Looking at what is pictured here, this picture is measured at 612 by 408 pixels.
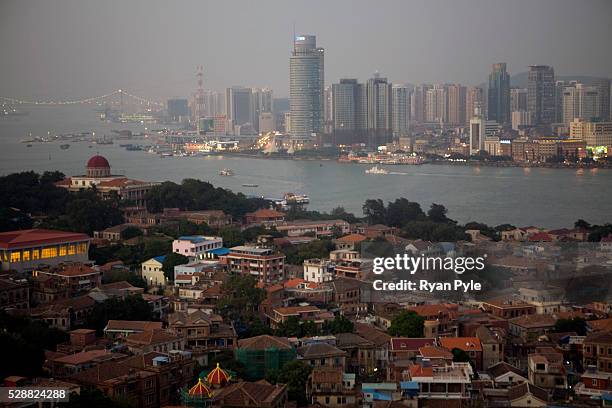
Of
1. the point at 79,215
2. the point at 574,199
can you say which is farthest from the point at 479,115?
the point at 79,215

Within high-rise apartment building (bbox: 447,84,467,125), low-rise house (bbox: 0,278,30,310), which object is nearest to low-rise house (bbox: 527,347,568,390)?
low-rise house (bbox: 0,278,30,310)

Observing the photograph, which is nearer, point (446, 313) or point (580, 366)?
point (580, 366)

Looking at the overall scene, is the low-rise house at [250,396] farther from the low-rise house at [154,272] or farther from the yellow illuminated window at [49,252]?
the yellow illuminated window at [49,252]

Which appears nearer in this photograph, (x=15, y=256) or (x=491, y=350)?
(x=491, y=350)

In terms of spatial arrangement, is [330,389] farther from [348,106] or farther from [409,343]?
[348,106]

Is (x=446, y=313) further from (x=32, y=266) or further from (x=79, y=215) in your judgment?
(x=79, y=215)

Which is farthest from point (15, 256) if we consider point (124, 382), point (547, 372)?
point (547, 372)

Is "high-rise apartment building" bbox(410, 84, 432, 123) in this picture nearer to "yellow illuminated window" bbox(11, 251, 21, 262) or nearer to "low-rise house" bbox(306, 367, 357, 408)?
"yellow illuminated window" bbox(11, 251, 21, 262)
